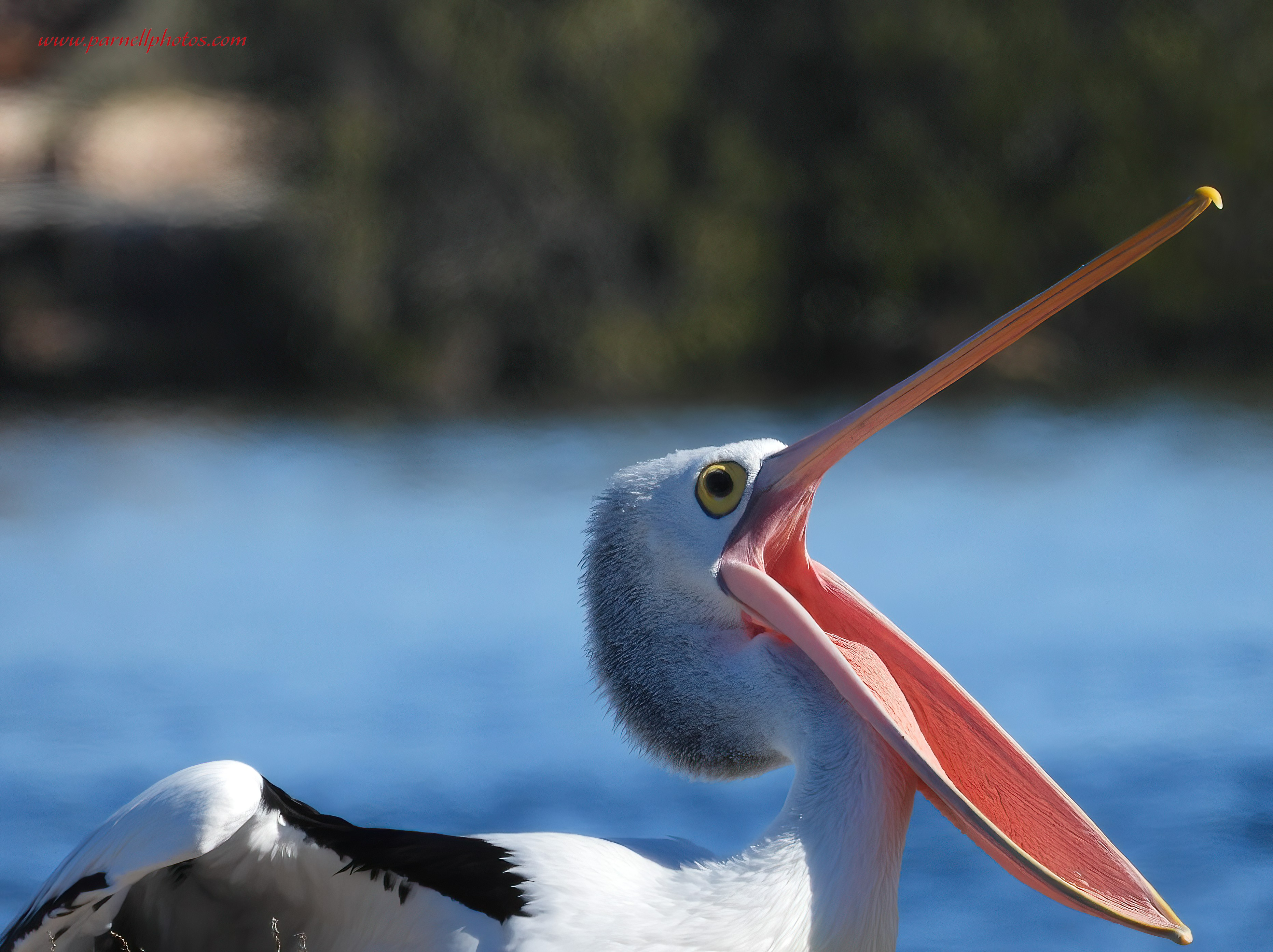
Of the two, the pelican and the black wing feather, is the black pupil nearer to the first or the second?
the pelican

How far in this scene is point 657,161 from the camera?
40.2ft

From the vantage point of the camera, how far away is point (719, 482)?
7.68ft

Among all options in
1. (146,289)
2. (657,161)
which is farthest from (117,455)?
(657,161)

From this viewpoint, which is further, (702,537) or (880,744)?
(702,537)

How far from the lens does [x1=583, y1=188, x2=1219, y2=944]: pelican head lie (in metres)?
2.12

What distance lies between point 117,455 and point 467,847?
790 cm

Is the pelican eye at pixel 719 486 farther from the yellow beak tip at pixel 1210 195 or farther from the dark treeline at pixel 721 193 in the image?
the dark treeline at pixel 721 193

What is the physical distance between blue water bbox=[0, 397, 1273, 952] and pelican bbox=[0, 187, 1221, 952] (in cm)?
153

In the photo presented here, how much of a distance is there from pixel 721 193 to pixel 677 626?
10.4 meters

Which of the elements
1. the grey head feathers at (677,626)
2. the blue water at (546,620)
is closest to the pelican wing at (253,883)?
the grey head feathers at (677,626)

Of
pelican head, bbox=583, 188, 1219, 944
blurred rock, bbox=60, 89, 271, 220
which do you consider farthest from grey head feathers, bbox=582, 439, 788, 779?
blurred rock, bbox=60, 89, 271, 220

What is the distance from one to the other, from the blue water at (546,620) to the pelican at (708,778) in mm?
1535

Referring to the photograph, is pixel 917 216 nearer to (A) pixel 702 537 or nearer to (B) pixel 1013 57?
(B) pixel 1013 57

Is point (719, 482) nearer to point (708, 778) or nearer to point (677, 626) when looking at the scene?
point (677, 626)
